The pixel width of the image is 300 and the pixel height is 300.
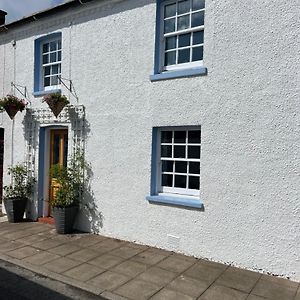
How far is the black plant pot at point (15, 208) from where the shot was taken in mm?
9375

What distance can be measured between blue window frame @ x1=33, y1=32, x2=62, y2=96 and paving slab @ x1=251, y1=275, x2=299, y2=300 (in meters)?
6.75

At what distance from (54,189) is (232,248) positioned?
5183 millimetres

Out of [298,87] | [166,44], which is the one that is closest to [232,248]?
[298,87]

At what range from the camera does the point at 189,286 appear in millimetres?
5367

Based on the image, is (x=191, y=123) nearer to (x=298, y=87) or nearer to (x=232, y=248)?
(x=298, y=87)

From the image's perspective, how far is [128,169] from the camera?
7.71 metres

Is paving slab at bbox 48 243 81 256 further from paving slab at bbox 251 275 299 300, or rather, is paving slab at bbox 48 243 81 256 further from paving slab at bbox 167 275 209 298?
paving slab at bbox 251 275 299 300

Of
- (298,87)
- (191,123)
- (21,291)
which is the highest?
(298,87)

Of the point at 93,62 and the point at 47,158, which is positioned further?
the point at 47,158

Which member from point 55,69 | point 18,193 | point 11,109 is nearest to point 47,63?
point 55,69

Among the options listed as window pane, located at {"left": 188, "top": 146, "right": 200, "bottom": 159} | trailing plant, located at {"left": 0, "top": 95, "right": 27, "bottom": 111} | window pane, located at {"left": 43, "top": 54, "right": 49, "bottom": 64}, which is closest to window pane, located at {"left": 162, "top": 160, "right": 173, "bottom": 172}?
window pane, located at {"left": 188, "top": 146, "right": 200, "bottom": 159}

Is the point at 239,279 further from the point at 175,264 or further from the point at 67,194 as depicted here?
the point at 67,194

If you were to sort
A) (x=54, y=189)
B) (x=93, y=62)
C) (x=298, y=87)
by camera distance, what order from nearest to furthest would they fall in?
(x=298, y=87) < (x=93, y=62) < (x=54, y=189)

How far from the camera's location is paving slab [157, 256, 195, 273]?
239 inches
